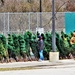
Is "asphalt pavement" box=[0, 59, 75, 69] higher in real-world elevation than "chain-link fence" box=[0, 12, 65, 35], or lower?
lower

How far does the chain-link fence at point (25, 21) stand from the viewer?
101 feet

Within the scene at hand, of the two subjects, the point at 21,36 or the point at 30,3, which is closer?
the point at 21,36

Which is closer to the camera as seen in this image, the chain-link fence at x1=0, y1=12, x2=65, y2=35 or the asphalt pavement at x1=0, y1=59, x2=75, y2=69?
the asphalt pavement at x1=0, y1=59, x2=75, y2=69

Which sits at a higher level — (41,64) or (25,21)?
(25,21)

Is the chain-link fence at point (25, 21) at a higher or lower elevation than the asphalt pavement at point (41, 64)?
higher

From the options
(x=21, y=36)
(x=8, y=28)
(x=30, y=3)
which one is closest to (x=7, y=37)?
(x=21, y=36)

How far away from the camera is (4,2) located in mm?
54750

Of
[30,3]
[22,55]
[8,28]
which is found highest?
[30,3]

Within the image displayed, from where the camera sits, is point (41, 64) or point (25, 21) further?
point (25, 21)

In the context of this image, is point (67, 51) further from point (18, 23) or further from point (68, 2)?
point (68, 2)

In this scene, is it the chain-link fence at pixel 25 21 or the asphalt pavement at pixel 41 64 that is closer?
the asphalt pavement at pixel 41 64

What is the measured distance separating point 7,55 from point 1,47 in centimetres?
72

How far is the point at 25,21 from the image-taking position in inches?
1246

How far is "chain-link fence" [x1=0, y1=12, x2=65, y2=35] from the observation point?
3084 centimetres
